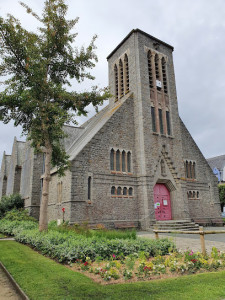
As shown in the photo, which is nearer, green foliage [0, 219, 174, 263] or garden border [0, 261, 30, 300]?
garden border [0, 261, 30, 300]

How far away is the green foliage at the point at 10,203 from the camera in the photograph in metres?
24.8

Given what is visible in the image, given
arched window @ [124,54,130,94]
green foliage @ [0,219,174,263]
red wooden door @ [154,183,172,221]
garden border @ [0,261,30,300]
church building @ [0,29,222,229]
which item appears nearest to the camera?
garden border @ [0,261,30,300]

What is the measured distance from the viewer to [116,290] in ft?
17.2

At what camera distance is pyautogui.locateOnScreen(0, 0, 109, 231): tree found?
12484mm

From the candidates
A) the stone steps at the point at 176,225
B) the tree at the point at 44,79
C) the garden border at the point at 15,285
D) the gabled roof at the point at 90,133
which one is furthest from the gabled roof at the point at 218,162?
the garden border at the point at 15,285

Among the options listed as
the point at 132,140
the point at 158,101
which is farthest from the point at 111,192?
the point at 158,101

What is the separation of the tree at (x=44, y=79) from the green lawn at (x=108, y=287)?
6.28 meters

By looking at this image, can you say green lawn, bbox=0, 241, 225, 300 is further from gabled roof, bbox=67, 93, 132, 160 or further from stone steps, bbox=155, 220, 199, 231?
stone steps, bbox=155, 220, 199, 231

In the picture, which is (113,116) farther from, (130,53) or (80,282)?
(80,282)

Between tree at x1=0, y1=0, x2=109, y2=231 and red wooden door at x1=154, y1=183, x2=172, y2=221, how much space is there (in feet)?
33.0

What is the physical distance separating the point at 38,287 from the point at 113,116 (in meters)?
16.2

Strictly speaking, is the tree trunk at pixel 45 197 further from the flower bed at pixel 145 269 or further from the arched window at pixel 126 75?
the arched window at pixel 126 75

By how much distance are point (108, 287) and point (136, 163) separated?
15420 millimetres

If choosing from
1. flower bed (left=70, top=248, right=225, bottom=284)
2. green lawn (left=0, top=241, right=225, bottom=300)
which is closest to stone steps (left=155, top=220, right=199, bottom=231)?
flower bed (left=70, top=248, right=225, bottom=284)
